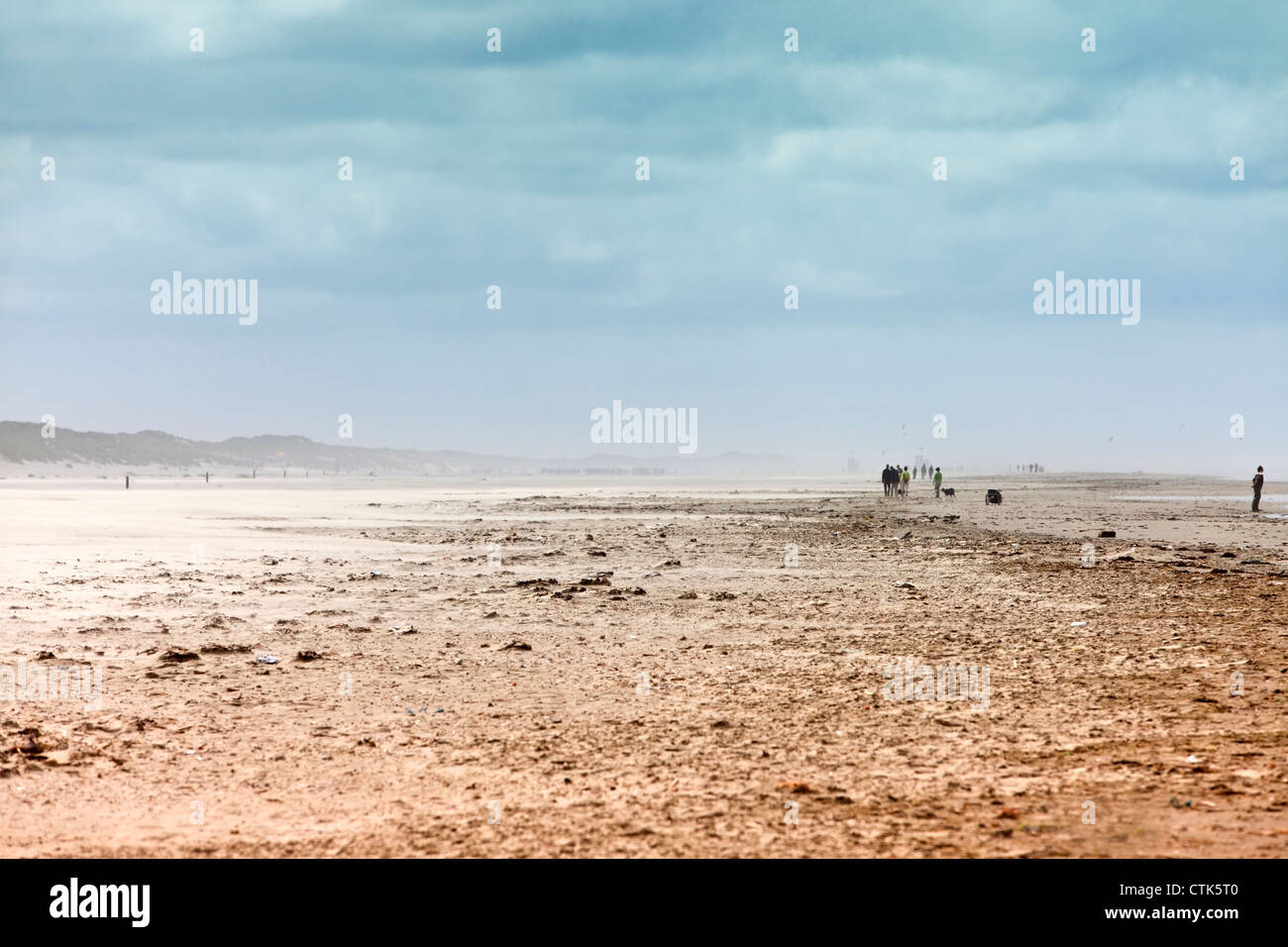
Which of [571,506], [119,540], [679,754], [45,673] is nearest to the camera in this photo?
[679,754]

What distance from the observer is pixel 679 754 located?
7.93m

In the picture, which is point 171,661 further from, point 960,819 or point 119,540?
point 119,540

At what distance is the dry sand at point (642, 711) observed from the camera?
20.6 feet

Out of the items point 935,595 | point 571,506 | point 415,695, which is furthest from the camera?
point 571,506

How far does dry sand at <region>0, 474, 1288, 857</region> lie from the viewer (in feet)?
20.6

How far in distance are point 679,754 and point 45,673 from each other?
23.2 feet

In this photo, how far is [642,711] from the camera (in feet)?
31.0

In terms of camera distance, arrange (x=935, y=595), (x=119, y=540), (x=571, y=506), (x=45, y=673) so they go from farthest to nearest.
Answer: (x=571, y=506)
(x=119, y=540)
(x=935, y=595)
(x=45, y=673)

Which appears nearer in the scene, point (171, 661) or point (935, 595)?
point (171, 661)
